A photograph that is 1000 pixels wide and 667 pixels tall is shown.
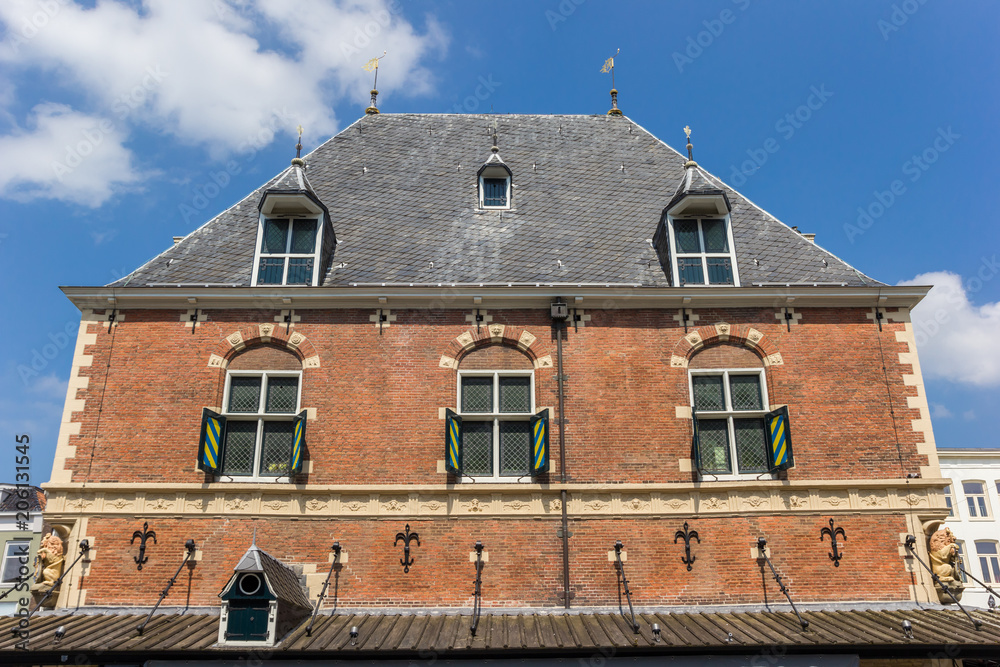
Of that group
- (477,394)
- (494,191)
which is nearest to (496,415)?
(477,394)

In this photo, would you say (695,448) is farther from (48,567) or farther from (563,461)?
(48,567)

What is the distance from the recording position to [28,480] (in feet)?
40.0

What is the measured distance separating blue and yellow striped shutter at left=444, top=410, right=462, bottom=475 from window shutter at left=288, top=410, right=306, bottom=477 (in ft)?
8.69

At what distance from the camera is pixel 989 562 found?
114ft

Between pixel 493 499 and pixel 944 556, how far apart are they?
26.7 feet

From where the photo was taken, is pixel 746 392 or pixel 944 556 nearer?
pixel 944 556

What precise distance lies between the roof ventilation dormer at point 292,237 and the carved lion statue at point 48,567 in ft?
19.5

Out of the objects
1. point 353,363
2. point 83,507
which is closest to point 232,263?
point 353,363

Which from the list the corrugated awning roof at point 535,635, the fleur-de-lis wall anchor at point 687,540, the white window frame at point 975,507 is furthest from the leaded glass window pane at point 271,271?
the white window frame at point 975,507

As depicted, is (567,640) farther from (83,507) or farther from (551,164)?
(551,164)

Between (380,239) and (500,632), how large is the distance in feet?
28.4

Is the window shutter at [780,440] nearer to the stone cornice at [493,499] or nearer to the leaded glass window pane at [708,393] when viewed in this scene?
the stone cornice at [493,499]

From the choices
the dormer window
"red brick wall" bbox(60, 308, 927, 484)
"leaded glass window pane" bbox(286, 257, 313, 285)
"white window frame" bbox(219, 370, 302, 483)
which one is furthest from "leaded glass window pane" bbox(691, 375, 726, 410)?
"leaded glass window pane" bbox(286, 257, 313, 285)

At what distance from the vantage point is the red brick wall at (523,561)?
Result: 12094 mm
